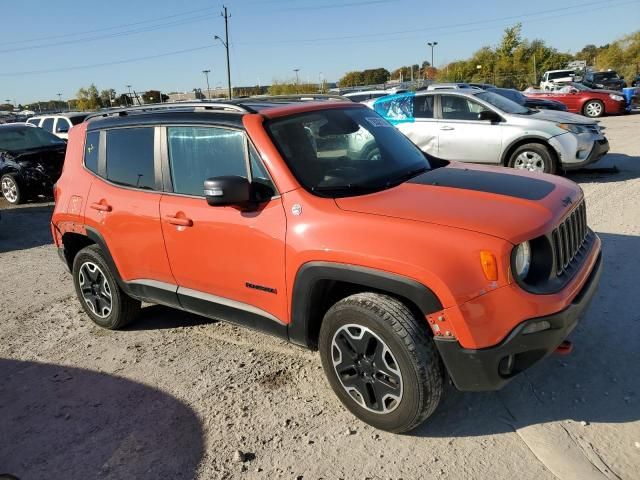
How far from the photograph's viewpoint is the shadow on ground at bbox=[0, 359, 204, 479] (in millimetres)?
2896

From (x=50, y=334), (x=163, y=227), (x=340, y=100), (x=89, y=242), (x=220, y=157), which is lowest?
(x=50, y=334)

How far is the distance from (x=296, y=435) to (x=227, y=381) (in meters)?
0.83

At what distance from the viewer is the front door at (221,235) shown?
126 inches

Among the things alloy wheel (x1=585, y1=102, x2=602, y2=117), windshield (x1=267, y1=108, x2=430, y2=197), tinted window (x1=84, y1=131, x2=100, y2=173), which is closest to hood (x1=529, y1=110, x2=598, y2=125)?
windshield (x1=267, y1=108, x2=430, y2=197)

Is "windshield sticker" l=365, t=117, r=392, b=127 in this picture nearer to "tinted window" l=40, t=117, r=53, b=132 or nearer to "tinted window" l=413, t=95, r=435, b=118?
"tinted window" l=413, t=95, r=435, b=118

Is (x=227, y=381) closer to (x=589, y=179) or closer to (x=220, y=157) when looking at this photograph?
(x=220, y=157)

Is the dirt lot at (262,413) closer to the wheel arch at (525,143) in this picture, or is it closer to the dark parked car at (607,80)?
the wheel arch at (525,143)

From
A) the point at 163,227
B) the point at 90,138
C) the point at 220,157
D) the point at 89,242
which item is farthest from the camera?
the point at 89,242

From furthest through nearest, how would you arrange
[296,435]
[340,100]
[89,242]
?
[89,242] < [340,100] < [296,435]

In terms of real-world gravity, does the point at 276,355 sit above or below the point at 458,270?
below

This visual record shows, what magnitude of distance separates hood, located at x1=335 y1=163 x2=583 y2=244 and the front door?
1.74 feet

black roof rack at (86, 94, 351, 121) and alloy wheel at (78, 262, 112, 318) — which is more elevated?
black roof rack at (86, 94, 351, 121)

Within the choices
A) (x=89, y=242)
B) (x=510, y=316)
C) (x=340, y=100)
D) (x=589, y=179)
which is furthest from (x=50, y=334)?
(x=589, y=179)

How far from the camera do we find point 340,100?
13.8ft
